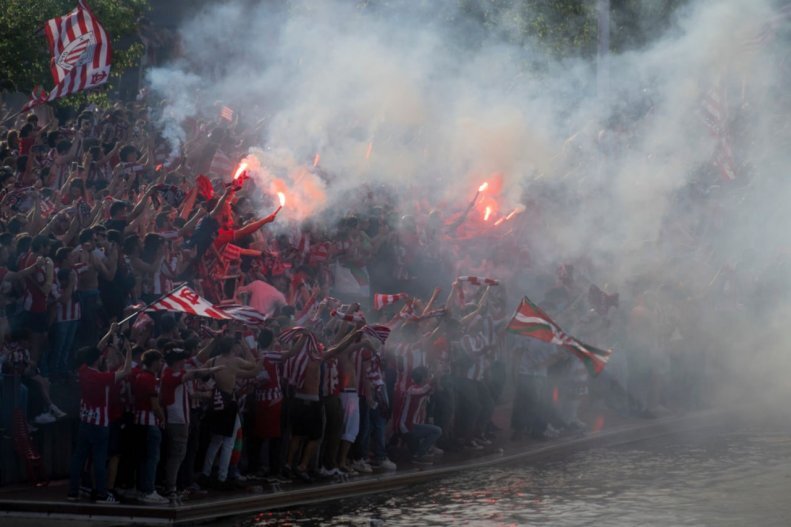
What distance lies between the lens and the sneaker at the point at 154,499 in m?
10.2

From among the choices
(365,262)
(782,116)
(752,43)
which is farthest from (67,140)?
(782,116)

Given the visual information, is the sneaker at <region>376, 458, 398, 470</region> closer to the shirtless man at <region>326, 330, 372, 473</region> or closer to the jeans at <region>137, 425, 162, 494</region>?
the shirtless man at <region>326, 330, 372, 473</region>

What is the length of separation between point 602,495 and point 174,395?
3.97m

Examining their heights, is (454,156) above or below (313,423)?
above

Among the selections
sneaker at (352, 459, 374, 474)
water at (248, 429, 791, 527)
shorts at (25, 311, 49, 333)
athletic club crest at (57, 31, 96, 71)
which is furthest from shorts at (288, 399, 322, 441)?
athletic club crest at (57, 31, 96, 71)

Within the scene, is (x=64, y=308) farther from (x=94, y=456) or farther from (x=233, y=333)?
(x=94, y=456)

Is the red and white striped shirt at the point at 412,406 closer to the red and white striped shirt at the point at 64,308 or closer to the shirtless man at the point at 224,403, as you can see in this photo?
the shirtless man at the point at 224,403

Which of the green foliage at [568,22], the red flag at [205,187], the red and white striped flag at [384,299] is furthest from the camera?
the green foliage at [568,22]

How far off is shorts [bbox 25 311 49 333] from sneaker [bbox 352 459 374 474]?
3380 millimetres

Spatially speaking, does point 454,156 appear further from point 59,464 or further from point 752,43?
point 59,464

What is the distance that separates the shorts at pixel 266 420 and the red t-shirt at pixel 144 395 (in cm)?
155

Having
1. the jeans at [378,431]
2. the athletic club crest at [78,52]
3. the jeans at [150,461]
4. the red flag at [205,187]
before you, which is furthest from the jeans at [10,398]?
the athletic club crest at [78,52]

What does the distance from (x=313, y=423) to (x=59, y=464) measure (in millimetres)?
2415

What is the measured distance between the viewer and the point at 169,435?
10562 mm
